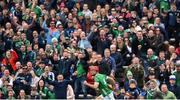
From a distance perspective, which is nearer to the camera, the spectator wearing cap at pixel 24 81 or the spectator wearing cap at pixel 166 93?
the spectator wearing cap at pixel 166 93

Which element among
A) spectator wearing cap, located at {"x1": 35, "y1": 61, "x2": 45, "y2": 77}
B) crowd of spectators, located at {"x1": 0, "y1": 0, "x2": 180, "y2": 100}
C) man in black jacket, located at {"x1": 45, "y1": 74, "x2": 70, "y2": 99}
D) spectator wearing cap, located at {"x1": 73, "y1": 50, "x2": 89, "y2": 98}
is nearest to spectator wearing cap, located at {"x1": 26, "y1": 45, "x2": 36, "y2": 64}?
crowd of spectators, located at {"x1": 0, "y1": 0, "x2": 180, "y2": 100}

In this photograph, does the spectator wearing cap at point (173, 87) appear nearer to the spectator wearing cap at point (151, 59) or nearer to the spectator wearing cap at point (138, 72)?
the spectator wearing cap at point (138, 72)

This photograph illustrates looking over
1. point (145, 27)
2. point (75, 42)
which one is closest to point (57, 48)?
point (75, 42)

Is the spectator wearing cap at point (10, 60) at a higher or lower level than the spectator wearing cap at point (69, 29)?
lower

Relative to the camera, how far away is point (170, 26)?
31.2 m

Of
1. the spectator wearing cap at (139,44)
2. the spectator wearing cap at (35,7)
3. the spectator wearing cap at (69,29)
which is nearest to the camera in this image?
the spectator wearing cap at (139,44)

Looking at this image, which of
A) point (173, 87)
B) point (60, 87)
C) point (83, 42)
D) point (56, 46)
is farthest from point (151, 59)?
point (56, 46)

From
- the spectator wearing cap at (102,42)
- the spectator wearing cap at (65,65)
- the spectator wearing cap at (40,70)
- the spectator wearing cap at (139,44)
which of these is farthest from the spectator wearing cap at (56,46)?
the spectator wearing cap at (139,44)

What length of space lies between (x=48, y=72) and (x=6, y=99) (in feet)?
6.28

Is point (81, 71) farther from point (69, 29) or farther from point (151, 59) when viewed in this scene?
point (69, 29)

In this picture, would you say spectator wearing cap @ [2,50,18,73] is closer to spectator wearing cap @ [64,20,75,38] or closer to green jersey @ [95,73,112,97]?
spectator wearing cap @ [64,20,75,38]

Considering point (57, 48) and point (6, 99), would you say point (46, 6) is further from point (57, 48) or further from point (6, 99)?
point (6, 99)

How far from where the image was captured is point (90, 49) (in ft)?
96.9

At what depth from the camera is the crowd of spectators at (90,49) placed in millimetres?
27812
